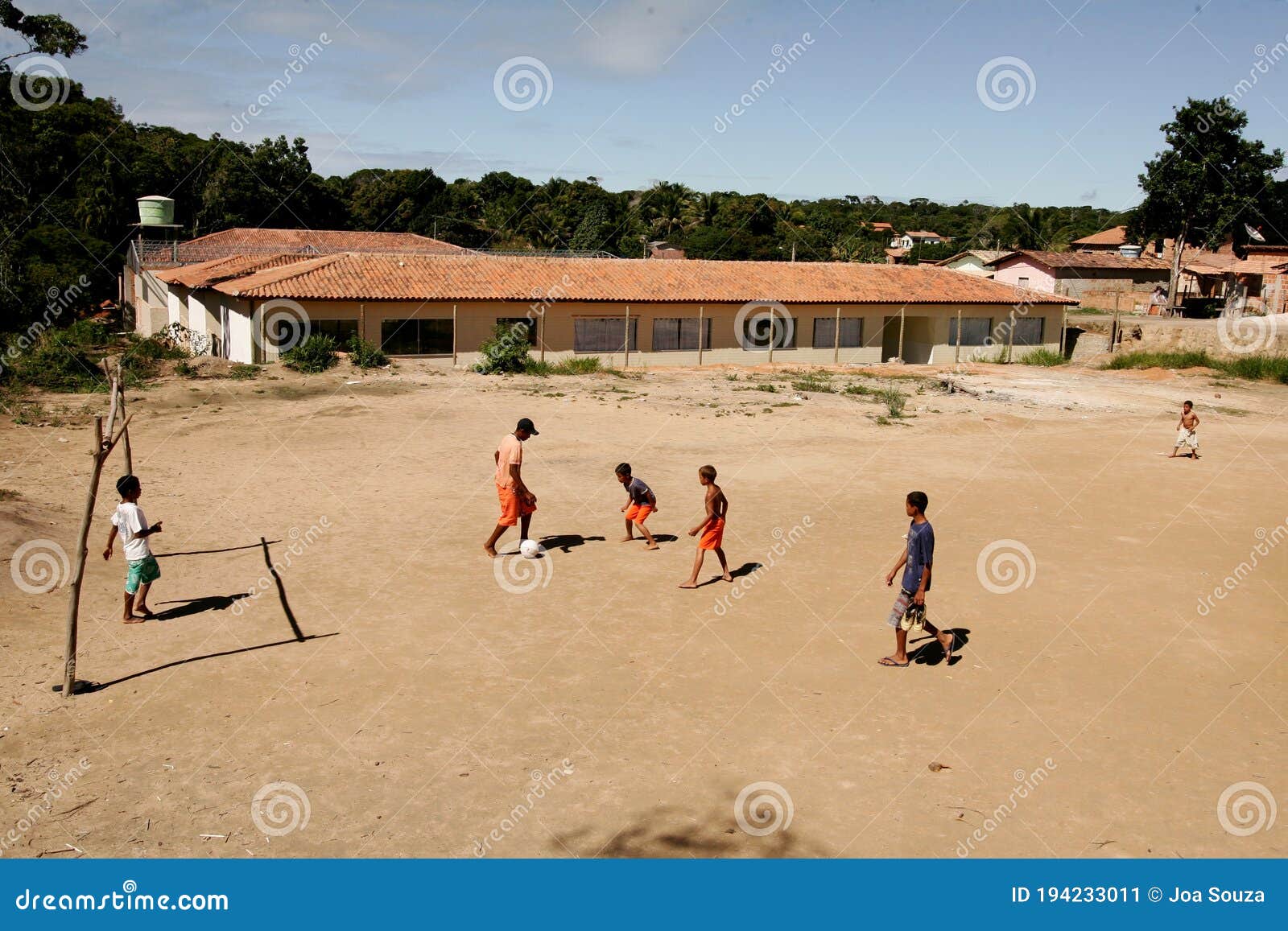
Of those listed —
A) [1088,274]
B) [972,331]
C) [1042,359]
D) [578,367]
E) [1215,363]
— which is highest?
[1088,274]

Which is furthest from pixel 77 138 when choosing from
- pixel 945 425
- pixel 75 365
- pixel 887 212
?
pixel 887 212

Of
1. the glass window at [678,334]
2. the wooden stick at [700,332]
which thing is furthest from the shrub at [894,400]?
the glass window at [678,334]

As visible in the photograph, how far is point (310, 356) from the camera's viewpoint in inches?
1081

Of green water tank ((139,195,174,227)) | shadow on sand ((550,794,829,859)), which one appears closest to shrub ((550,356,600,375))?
green water tank ((139,195,174,227))

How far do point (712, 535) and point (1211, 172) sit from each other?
3984 centimetres

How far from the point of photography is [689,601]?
10.6 metres

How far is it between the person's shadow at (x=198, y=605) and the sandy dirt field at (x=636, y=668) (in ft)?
0.16

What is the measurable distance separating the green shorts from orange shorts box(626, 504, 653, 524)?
5382 mm

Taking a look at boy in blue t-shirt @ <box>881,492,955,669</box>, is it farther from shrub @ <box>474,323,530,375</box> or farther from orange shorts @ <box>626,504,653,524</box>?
shrub @ <box>474,323,530,375</box>

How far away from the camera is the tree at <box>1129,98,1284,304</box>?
4044 cm

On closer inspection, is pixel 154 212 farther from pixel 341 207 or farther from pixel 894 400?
pixel 894 400

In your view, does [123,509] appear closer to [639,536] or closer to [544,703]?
[544,703]

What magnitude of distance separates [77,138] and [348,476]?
38.1 m

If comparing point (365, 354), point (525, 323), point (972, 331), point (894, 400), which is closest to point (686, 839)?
point (894, 400)
